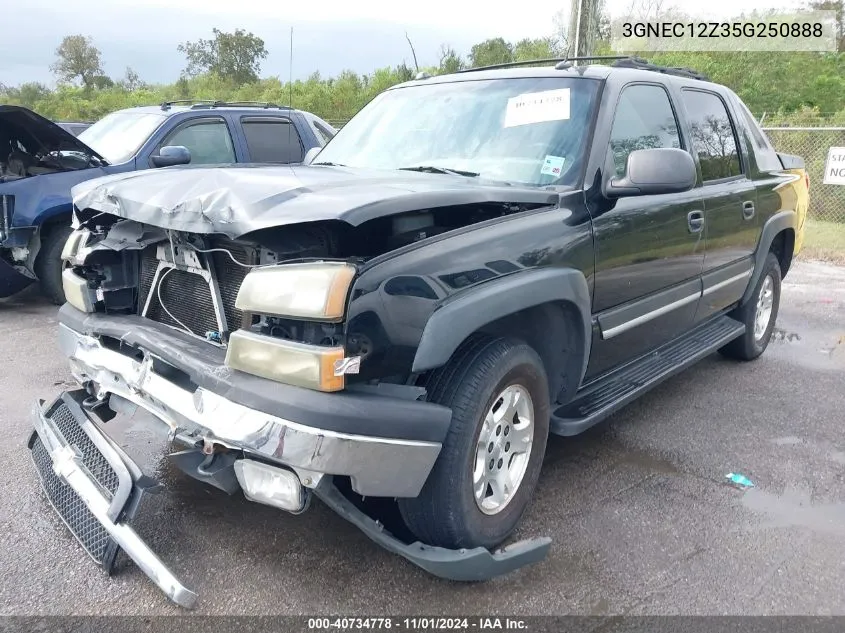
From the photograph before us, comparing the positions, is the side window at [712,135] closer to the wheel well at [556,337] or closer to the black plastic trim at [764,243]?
the black plastic trim at [764,243]

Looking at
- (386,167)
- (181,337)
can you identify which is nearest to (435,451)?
(181,337)

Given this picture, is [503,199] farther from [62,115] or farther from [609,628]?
[62,115]

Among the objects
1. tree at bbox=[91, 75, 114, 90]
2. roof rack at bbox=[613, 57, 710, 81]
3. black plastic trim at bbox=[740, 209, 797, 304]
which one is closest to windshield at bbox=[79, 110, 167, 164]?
roof rack at bbox=[613, 57, 710, 81]

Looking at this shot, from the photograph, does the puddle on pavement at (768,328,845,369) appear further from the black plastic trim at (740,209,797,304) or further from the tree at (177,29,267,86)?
the tree at (177,29,267,86)

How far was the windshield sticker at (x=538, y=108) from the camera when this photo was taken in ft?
11.1

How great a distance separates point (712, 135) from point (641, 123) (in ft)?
3.23

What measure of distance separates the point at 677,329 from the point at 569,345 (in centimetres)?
133

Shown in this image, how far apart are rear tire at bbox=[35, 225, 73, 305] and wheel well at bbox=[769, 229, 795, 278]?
604 cm

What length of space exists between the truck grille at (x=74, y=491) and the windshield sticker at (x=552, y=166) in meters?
2.21

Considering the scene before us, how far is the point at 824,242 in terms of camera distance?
35.7 ft

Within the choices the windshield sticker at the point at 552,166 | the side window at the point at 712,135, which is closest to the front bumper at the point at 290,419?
the windshield sticker at the point at 552,166

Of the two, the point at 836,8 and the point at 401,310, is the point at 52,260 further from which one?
the point at 836,8

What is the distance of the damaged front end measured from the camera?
7.04ft

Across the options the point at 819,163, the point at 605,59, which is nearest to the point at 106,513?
Result: the point at 605,59
